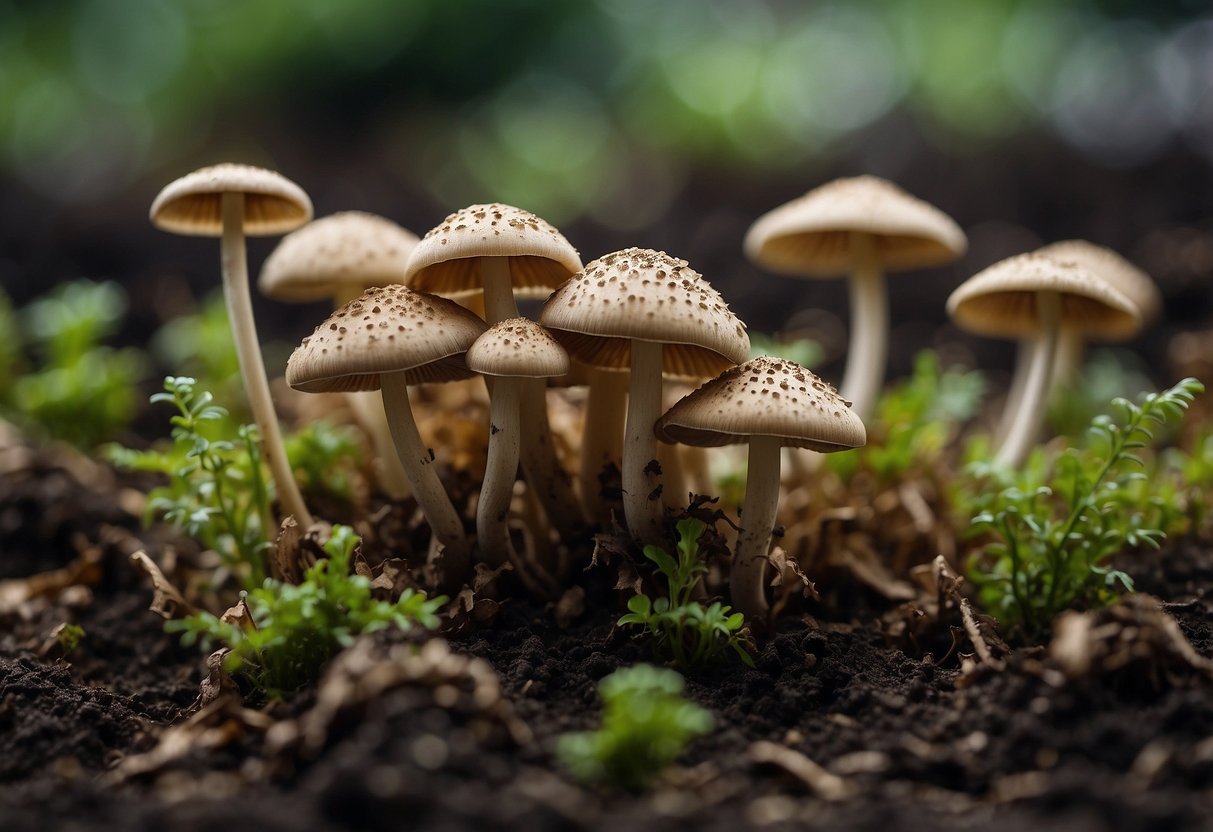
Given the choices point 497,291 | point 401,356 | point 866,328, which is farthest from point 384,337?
point 866,328

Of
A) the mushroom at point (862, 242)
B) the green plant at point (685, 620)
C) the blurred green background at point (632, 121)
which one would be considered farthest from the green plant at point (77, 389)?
the green plant at point (685, 620)

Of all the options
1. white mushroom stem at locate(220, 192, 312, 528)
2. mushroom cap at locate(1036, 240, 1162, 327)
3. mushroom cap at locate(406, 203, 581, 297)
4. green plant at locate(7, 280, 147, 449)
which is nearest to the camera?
mushroom cap at locate(406, 203, 581, 297)

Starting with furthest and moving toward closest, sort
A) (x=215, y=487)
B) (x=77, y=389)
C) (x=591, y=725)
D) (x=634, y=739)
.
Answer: (x=77, y=389)
(x=215, y=487)
(x=591, y=725)
(x=634, y=739)

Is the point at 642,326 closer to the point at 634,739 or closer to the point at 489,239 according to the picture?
the point at 489,239

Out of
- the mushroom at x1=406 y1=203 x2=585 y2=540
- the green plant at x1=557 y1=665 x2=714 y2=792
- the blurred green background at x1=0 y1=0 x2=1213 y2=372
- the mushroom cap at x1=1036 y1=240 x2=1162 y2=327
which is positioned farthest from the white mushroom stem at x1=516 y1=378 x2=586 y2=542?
the blurred green background at x1=0 y1=0 x2=1213 y2=372

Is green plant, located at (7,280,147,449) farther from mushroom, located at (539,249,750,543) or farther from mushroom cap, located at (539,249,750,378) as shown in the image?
mushroom cap, located at (539,249,750,378)
